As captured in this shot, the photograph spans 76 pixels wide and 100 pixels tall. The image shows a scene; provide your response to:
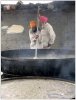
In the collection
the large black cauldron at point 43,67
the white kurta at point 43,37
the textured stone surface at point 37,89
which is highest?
the white kurta at point 43,37

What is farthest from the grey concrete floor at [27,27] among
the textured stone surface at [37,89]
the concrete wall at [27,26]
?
the textured stone surface at [37,89]

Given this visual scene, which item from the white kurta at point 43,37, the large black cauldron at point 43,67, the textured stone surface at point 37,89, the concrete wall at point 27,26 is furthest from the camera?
the concrete wall at point 27,26

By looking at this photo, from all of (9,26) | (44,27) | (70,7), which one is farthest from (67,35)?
(44,27)

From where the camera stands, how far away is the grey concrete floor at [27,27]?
6.35m

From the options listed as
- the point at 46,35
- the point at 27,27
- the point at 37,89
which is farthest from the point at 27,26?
the point at 37,89

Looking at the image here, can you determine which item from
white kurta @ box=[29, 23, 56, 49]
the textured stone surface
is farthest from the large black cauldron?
white kurta @ box=[29, 23, 56, 49]

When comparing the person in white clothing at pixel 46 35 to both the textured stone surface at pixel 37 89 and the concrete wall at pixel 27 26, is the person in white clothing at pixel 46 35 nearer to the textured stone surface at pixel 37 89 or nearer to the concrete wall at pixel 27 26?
the textured stone surface at pixel 37 89

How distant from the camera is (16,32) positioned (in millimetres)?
6336

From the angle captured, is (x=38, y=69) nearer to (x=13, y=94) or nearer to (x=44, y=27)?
(x=13, y=94)

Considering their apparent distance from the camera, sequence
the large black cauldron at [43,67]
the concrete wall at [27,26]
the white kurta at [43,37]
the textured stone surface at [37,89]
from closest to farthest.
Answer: the textured stone surface at [37,89]
the large black cauldron at [43,67]
the white kurta at [43,37]
the concrete wall at [27,26]

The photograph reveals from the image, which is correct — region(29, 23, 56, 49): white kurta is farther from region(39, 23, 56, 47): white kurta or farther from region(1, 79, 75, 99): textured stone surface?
region(1, 79, 75, 99): textured stone surface

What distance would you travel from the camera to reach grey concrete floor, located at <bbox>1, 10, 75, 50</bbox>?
6.35 m

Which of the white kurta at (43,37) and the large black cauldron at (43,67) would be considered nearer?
the large black cauldron at (43,67)

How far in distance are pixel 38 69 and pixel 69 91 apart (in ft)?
1.51
